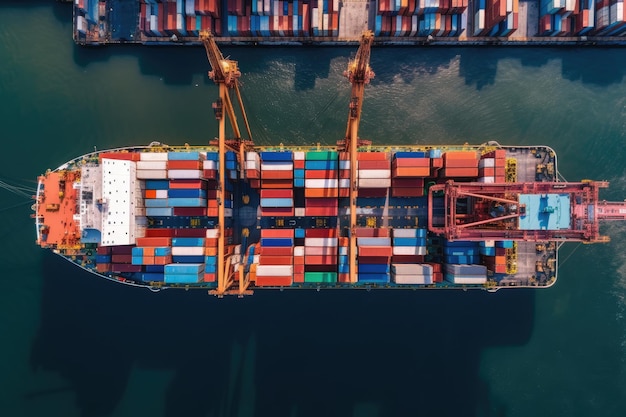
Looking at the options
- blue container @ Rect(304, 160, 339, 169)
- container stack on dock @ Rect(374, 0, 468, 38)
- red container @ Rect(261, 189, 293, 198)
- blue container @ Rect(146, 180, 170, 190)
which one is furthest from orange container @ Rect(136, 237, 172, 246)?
container stack on dock @ Rect(374, 0, 468, 38)

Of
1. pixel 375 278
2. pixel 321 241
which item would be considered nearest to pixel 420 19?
pixel 321 241

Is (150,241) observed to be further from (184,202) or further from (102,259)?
(102,259)

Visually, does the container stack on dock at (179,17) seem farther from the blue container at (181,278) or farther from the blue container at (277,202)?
the blue container at (181,278)

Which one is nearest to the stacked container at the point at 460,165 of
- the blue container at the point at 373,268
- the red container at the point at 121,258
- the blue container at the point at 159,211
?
the blue container at the point at 373,268

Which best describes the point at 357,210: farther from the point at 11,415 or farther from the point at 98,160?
the point at 11,415

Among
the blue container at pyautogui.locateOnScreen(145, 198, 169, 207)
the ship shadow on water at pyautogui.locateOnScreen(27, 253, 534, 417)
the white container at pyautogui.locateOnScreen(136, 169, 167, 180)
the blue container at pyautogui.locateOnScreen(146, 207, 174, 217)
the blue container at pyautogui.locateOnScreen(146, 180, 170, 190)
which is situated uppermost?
the white container at pyautogui.locateOnScreen(136, 169, 167, 180)

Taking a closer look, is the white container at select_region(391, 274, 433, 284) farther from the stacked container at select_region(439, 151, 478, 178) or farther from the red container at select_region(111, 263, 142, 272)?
the red container at select_region(111, 263, 142, 272)
